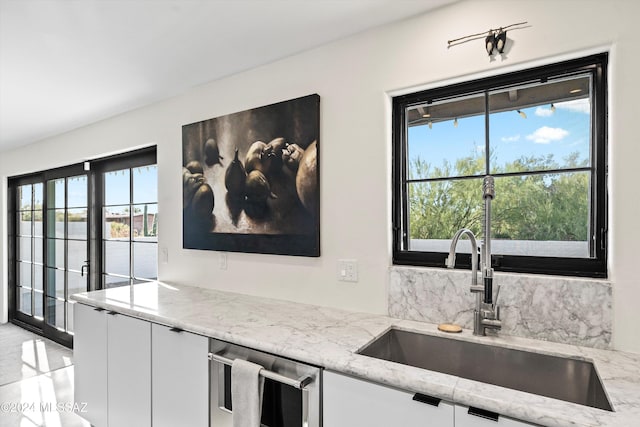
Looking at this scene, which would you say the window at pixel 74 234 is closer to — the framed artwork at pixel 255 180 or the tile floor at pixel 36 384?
the tile floor at pixel 36 384

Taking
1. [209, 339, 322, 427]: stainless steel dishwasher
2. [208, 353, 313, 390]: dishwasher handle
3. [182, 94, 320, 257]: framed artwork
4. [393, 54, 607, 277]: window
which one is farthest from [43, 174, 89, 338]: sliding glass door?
[393, 54, 607, 277]: window

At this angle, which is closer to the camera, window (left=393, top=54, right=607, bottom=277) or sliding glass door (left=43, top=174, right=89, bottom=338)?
window (left=393, top=54, right=607, bottom=277)

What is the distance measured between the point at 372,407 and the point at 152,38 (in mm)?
1982

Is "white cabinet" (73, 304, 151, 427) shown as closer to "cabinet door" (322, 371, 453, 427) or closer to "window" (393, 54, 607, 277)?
"cabinet door" (322, 371, 453, 427)

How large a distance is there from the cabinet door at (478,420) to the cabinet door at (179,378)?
1050 millimetres

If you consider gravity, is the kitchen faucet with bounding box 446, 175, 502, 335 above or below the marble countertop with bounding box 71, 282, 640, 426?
above

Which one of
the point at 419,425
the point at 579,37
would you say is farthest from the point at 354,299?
the point at 579,37

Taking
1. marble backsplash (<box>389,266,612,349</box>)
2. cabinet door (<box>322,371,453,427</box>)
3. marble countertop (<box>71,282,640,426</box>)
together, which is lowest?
cabinet door (<box>322,371,453,427</box>)

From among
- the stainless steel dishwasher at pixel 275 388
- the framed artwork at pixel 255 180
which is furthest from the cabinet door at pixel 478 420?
the framed artwork at pixel 255 180

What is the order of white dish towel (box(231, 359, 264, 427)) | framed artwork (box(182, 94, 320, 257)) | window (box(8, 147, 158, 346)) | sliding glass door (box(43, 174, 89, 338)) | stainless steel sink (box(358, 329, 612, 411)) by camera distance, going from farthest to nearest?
sliding glass door (box(43, 174, 89, 338)) < window (box(8, 147, 158, 346)) < framed artwork (box(182, 94, 320, 257)) < white dish towel (box(231, 359, 264, 427)) < stainless steel sink (box(358, 329, 612, 411))

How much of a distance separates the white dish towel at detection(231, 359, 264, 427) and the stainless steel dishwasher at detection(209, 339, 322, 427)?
0.03 meters

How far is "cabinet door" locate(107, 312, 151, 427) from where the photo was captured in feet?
6.12

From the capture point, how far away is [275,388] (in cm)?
144

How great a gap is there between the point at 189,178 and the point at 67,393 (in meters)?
2.07
